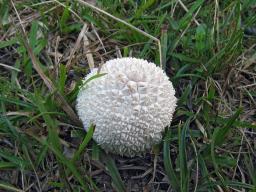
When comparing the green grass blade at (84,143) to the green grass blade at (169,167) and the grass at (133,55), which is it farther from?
the green grass blade at (169,167)

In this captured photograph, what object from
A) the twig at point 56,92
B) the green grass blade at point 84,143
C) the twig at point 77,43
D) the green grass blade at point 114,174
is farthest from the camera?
the twig at point 77,43

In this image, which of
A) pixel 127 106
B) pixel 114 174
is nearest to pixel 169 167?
pixel 114 174

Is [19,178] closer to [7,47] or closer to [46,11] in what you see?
[7,47]

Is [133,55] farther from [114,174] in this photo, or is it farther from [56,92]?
[114,174]

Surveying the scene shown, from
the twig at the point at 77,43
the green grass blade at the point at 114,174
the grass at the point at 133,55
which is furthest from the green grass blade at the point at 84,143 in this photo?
the twig at the point at 77,43

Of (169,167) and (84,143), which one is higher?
(84,143)

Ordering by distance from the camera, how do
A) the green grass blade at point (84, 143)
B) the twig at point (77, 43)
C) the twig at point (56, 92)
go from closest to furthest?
the green grass blade at point (84, 143)
the twig at point (56, 92)
the twig at point (77, 43)
